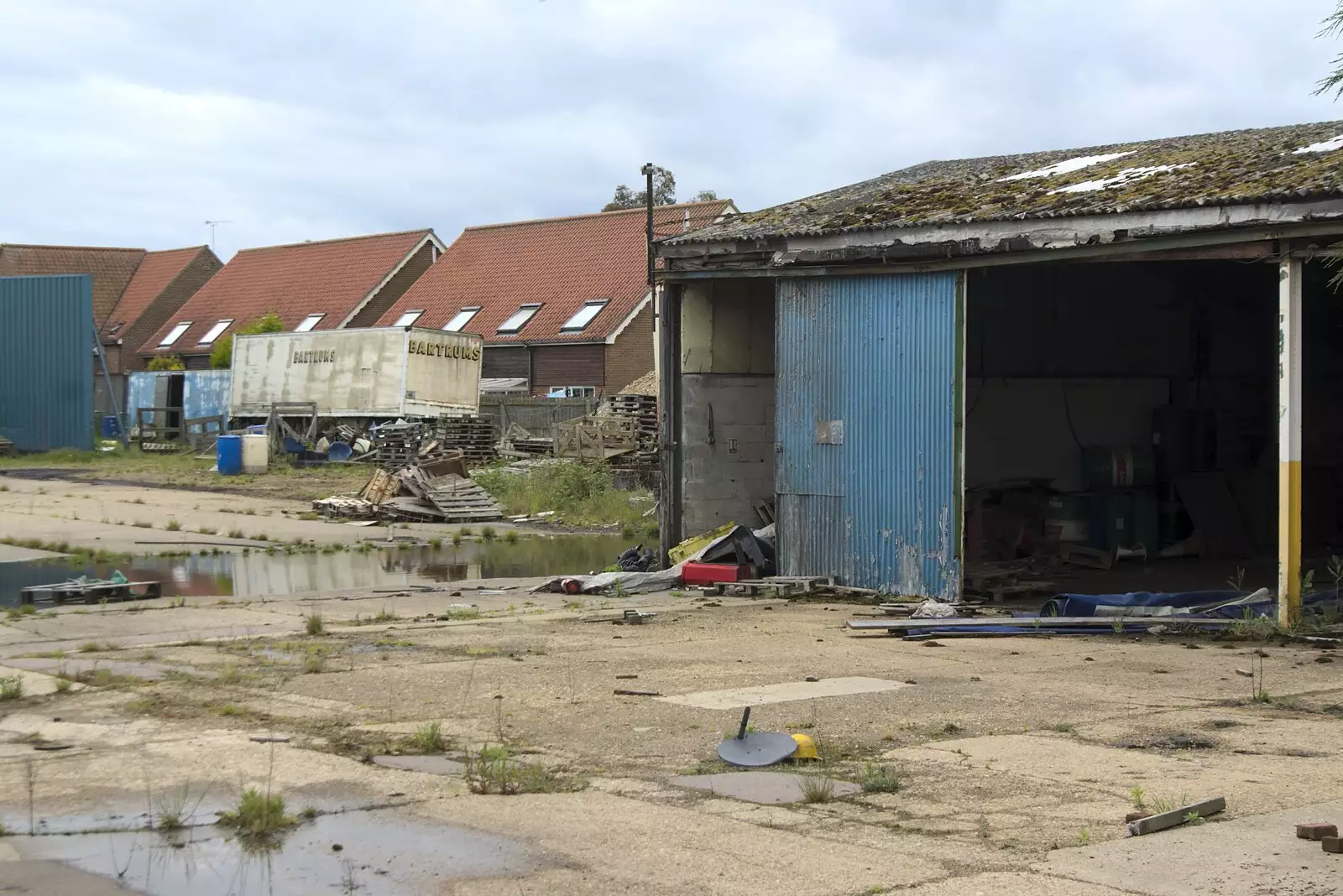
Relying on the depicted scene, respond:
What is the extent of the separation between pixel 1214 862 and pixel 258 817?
12.6 ft

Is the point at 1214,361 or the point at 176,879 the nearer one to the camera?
the point at 176,879

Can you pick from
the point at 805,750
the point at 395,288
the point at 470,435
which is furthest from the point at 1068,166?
the point at 395,288

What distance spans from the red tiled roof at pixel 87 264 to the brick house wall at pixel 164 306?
3299 mm

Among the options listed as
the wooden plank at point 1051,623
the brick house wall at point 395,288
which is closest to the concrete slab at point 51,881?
the wooden plank at point 1051,623

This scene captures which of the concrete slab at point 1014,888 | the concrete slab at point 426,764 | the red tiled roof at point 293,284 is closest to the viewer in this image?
the concrete slab at point 1014,888

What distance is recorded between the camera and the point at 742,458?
1861 cm

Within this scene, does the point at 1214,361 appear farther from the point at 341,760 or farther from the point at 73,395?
the point at 73,395

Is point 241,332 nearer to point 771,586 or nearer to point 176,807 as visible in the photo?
point 771,586

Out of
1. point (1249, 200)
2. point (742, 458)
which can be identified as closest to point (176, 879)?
point (1249, 200)

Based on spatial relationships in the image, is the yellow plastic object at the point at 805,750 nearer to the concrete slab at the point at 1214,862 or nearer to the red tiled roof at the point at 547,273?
the concrete slab at the point at 1214,862

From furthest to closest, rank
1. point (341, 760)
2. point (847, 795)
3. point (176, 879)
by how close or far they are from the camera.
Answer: point (341, 760)
point (847, 795)
point (176, 879)

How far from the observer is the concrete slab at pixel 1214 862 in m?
5.23

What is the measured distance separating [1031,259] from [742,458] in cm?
549

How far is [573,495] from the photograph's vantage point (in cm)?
2833
